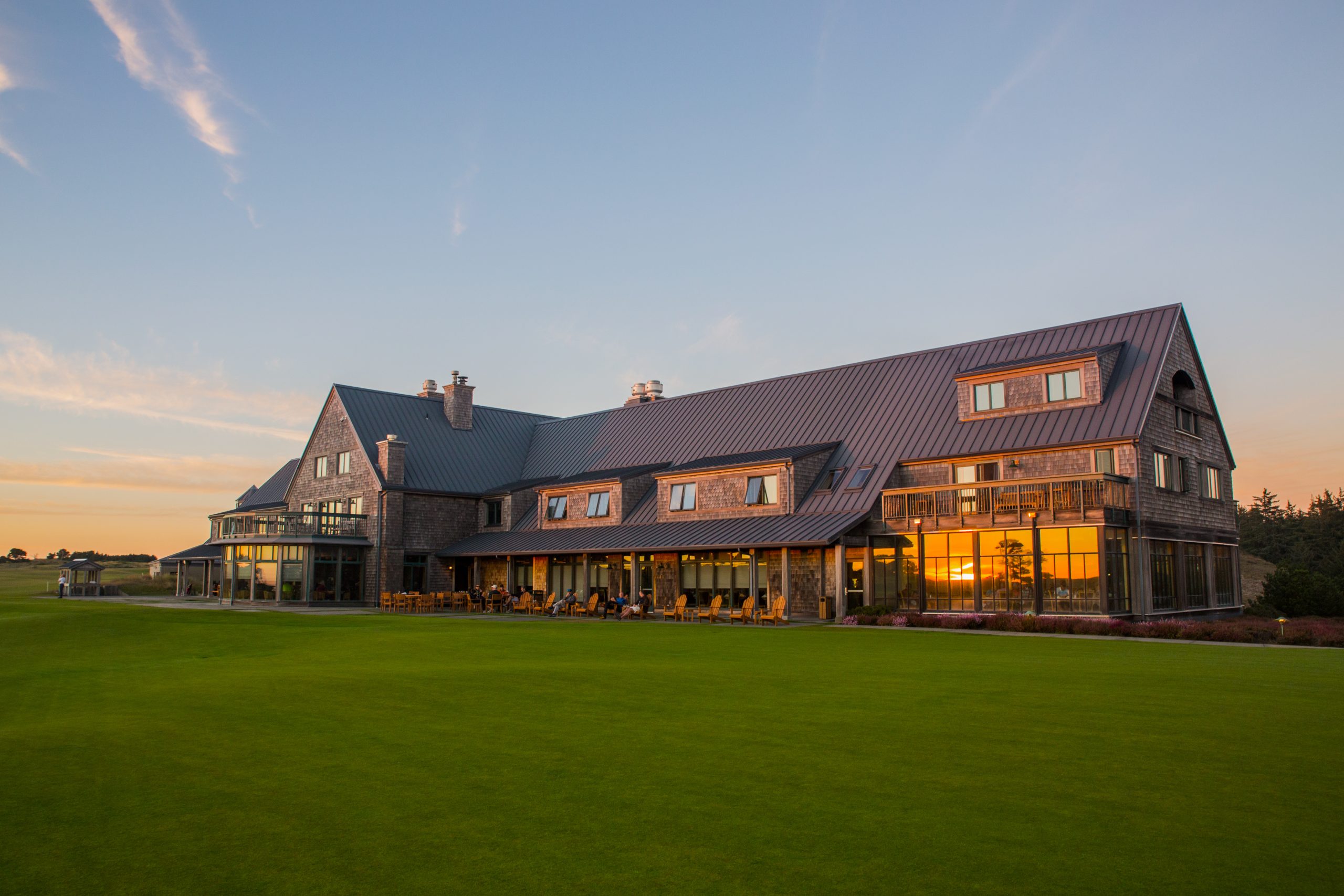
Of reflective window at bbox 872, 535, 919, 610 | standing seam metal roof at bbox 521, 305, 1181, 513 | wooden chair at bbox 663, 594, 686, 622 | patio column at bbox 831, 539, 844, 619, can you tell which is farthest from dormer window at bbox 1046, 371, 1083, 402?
wooden chair at bbox 663, 594, 686, 622

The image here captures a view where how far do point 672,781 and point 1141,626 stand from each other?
20529mm

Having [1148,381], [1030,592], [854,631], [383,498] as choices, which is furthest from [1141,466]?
[383,498]

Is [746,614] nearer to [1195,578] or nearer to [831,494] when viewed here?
[831,494]

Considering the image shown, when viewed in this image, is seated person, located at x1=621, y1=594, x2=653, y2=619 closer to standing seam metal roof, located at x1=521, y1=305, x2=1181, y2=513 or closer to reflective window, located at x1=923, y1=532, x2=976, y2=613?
standing seam metal roof, located at x1=521, y1=305, x2=1181, y2=513

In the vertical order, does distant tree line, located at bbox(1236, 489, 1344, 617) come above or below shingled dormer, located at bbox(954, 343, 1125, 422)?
below

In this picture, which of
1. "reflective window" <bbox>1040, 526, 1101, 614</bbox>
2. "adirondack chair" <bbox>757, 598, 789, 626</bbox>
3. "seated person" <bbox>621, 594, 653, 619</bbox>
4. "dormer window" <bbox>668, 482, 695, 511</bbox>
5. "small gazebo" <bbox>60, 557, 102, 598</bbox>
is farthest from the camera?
"small gazebo" <bbox>60, 557, 102, 598</bbox>

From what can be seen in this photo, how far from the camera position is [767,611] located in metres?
32.9

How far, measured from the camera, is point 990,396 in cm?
3234

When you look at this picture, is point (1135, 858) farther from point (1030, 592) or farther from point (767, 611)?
point (767, 611)

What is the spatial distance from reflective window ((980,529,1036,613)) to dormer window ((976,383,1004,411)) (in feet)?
17.7

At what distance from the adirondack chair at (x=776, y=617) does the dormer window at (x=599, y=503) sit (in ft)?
38.1

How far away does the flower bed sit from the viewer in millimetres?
21406

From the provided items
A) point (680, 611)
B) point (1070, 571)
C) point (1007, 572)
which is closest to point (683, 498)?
point (680, 611)

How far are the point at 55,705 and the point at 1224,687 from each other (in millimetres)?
14538
